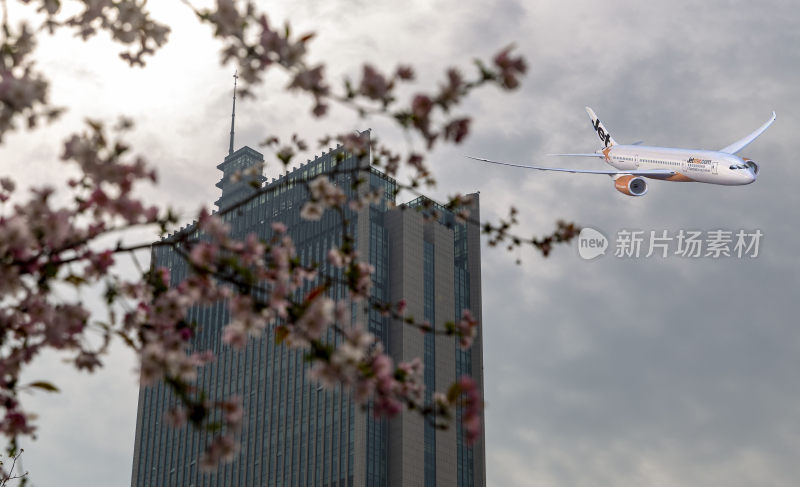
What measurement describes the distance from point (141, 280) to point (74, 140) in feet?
4.79

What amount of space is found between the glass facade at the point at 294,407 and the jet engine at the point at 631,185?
31051mm

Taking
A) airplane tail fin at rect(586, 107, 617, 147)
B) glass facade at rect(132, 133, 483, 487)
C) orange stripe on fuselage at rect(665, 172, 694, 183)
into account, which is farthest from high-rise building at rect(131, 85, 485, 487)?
orange stripe on fuselage at rect(665, 172, 694, 183)

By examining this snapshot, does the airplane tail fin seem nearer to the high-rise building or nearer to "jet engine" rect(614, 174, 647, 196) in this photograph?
"jet engine" rect(614, 174, 647, 196)

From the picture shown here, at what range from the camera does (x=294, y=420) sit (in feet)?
280

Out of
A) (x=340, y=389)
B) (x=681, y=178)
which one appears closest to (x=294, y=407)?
(x=340, y=389)

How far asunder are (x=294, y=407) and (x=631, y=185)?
46.0 m

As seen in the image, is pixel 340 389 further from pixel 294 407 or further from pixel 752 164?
pixel 752 164

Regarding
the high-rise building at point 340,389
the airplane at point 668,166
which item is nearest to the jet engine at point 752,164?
the airplane at point 668,166

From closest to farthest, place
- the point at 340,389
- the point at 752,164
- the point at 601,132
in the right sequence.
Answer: the point at 752,164 < the point at 601,132 < the point at 340,389

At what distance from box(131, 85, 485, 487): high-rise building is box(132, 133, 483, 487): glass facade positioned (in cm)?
12

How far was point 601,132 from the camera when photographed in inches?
2352

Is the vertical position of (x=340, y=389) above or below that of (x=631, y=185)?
below

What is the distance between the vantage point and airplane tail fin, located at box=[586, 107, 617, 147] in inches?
2283

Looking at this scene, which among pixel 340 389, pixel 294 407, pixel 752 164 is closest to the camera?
pixel 752 164
